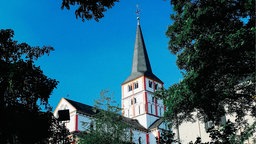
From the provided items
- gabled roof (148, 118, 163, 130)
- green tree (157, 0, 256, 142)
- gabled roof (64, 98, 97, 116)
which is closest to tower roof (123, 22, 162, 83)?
gabled roof (148, 118, 163, 130)

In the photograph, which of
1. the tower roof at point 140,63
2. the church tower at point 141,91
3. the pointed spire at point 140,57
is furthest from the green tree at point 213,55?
the pointed spire at point 140,57

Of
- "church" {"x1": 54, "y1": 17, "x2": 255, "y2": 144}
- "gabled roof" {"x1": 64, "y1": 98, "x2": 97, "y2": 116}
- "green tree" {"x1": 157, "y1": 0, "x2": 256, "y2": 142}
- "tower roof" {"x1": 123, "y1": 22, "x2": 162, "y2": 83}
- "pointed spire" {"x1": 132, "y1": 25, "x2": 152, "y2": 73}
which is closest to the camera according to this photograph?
"green tree" {"x1": 157, "y1": 0, "x2": 256, "y2": 142}

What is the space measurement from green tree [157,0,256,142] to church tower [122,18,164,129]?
47211 millimetres

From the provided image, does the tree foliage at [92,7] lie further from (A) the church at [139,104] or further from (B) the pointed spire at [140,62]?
(B) the pointed spire at [140,62]

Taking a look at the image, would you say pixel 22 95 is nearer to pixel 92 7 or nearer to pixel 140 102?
pixel 92 7

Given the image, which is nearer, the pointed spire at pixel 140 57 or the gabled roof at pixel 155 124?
the gabled roof at pixel 155 124

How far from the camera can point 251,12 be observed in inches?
539

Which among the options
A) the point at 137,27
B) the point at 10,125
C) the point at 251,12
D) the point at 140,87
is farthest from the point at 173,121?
the point at 137,27

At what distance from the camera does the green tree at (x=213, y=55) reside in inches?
519

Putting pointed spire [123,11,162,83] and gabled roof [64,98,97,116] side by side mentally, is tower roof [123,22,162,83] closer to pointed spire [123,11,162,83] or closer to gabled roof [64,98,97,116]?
pointed spire [123,11,162,83]

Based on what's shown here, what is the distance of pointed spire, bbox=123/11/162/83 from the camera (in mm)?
70812

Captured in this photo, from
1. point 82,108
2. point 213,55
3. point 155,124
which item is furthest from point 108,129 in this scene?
point 155,124

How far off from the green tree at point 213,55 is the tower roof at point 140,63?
175 ft

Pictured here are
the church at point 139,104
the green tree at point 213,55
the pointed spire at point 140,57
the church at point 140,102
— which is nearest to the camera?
the green tree at point 213,55
